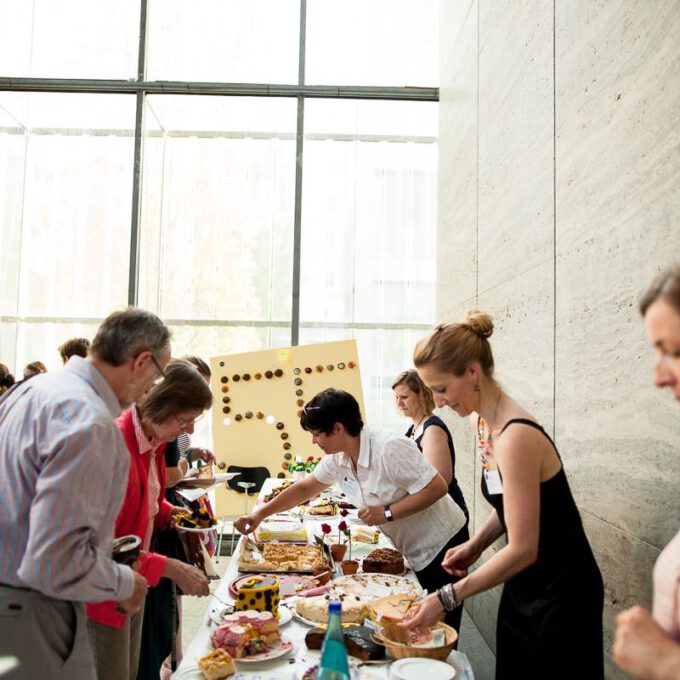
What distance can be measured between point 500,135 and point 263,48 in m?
3.72

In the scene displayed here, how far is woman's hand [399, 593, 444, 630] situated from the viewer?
5.58 feet

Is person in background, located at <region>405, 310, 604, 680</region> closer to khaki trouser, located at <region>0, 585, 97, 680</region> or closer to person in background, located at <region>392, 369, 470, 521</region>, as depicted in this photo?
khaki trouser, located at <region>0, 585, 97, 680</region>

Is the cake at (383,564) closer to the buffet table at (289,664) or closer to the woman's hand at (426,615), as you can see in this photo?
the buffet table at (289,664)

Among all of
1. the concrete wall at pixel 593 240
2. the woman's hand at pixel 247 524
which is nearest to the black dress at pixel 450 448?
the concrete wall at pixel 593 240

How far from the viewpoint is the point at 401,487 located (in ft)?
8.71

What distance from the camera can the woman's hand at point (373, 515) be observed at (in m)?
2.54

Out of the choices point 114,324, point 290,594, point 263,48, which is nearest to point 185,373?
point 114,324

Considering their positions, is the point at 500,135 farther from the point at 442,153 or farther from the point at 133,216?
the point at 133,216

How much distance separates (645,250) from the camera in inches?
80.5

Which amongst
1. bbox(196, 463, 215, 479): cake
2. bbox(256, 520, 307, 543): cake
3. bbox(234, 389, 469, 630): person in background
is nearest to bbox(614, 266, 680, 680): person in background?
bbox(234, 389, 469, 630): person in background

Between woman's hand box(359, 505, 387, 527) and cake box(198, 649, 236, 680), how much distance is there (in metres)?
0.96

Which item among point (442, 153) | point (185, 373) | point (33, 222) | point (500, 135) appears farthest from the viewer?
point (33, 222)

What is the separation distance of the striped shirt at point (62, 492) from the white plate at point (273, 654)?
374 mm

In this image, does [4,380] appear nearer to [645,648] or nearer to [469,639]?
[469,639]
